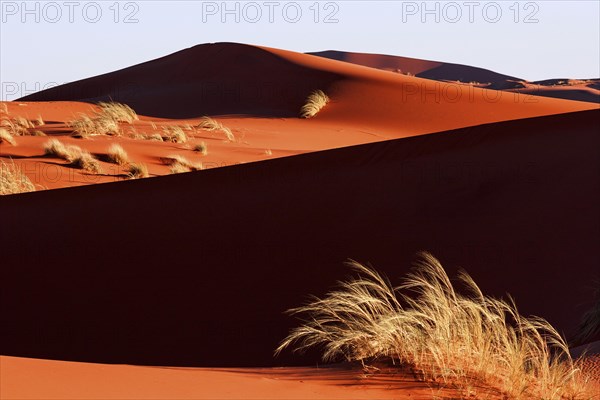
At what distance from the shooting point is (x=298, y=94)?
3609 centimetres

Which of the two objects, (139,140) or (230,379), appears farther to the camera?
(139,140)

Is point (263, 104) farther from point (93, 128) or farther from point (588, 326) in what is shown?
point (588, 326)

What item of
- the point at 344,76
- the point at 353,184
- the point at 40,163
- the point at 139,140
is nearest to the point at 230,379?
the point at 353,184

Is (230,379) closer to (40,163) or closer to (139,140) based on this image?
(40,163)

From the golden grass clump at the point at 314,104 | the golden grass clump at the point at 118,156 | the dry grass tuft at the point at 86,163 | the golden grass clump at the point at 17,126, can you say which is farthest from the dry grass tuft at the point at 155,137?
the golden grass clump at the point at 314,104

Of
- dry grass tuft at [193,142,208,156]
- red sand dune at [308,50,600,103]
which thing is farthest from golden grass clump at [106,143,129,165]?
red sand dune at [308,50,600,103]

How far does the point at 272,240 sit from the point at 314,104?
2389cm

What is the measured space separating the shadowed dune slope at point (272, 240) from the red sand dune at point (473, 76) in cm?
5547

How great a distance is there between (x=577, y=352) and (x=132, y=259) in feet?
16.8

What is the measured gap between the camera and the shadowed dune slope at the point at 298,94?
108 ft

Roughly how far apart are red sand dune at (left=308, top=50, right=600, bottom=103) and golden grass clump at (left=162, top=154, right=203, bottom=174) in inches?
1995

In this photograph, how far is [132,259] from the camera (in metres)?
9.16

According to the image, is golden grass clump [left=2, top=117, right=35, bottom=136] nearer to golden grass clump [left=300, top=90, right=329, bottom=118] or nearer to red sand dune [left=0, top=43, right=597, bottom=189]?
red sand dune [left=0, top=43, right=597, bottom=189]

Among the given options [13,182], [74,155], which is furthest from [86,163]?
[13,182]
